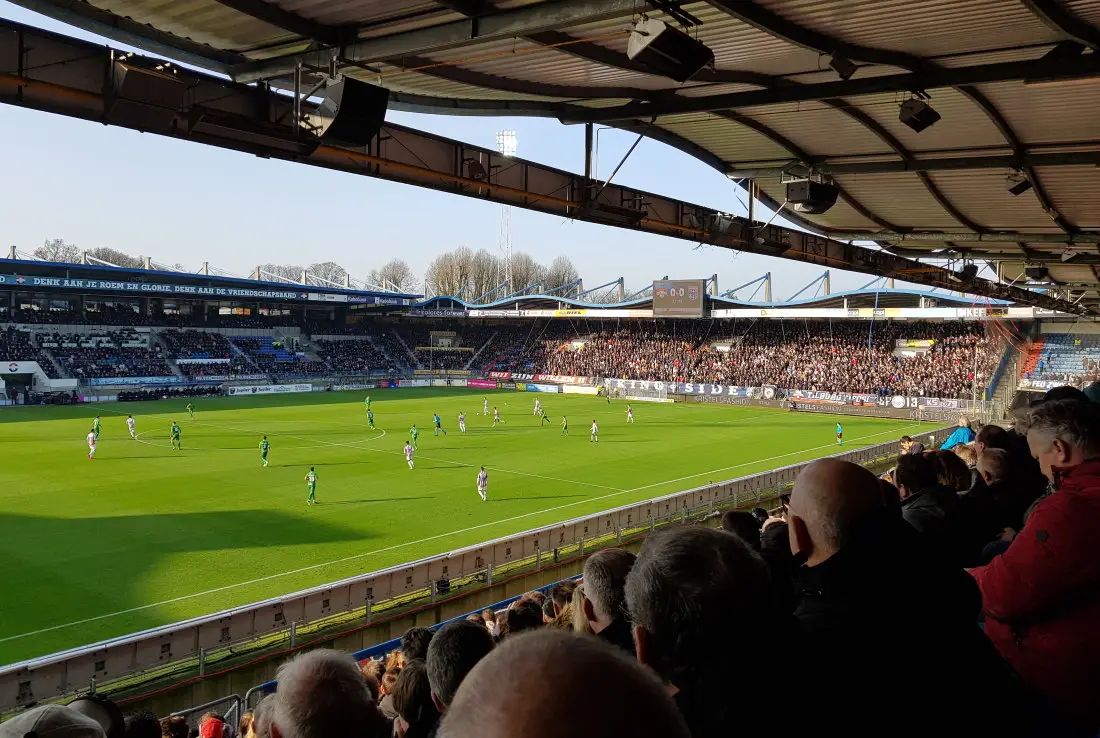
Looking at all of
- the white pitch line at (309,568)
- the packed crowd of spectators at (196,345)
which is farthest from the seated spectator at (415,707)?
the packed crowd of spectators at (196,345)

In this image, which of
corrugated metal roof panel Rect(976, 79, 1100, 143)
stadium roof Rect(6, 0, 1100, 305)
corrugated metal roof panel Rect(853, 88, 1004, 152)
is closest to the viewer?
stadium roof Rect(6, 0, 1100, 305)

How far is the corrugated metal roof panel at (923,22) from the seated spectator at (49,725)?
23.5 ft

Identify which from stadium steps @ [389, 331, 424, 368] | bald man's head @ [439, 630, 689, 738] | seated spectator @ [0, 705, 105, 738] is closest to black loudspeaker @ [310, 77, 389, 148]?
seated spectator @ [0, 705, 105, 738]

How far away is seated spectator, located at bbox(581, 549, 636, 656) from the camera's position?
332 centimetres

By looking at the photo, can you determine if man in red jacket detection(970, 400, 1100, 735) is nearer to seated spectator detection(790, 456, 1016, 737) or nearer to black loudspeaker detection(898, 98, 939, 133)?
seated spectator detection(790, 456, 1016, 737)

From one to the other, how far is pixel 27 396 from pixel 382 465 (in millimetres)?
35186

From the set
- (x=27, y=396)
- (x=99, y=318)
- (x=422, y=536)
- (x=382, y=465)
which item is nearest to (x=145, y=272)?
(x=99, y=318)

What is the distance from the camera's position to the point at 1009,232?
1852 cm

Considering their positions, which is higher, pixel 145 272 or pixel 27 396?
pixel 145 272

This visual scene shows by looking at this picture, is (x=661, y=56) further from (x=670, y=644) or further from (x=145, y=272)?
(x=145, y=272)

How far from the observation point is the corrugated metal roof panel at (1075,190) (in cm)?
1300

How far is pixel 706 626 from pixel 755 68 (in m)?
8.40

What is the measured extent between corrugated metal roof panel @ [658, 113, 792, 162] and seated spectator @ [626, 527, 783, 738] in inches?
380

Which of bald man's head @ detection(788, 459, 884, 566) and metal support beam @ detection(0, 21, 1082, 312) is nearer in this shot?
bald man's head @ detection(788, 459, 884, 566)
